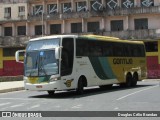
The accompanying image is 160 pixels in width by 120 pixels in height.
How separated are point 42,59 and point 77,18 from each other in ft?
119

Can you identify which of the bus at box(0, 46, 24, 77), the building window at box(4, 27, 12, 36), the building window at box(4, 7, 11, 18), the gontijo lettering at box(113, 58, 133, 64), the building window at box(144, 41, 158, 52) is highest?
the building window at box(4, 7, 11, 18)

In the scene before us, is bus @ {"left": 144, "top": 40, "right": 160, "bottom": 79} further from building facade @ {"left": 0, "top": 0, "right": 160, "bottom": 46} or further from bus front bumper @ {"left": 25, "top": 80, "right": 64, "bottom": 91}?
bus front bumper @ {"left": 25, "top": 80, "right": 64, "bottom": 91}

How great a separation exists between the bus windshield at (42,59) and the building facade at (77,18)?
32362mm

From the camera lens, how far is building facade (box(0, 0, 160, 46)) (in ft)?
171

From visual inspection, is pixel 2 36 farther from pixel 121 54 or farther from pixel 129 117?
pixel 129 117

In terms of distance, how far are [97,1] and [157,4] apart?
28.6 feet

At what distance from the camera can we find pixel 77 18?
184ft

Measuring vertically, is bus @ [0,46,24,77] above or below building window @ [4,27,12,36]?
below

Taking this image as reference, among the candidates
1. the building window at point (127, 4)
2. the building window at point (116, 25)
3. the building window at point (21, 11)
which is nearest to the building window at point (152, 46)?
the building window at point (116, 25)

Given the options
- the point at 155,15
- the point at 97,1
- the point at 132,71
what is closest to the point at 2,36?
the point at 97,1

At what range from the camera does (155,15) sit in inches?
2039

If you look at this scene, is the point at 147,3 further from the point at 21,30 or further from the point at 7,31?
the point at 7,31

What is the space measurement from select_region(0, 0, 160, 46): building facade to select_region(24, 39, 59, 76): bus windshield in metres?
32.4

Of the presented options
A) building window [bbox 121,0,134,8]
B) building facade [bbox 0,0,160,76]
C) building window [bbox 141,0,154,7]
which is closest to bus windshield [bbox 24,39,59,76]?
building facade [bbox 0,0,160,76]
